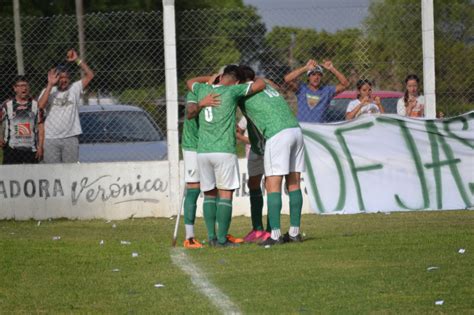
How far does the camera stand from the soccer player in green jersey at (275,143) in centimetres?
1198

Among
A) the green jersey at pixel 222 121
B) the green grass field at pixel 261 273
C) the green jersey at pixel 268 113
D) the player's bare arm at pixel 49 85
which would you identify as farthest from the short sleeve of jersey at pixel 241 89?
the player's bare arm at pixel 49 85

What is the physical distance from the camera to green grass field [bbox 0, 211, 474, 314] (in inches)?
325

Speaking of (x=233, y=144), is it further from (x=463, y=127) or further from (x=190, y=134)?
(x=463, y=127)

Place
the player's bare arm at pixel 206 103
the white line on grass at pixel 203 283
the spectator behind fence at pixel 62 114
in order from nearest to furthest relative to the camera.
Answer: the white line on grass at pixel 203 283 → the player's bare arm at pixel 206 103 → the spectator behind fence at pixel 62 114

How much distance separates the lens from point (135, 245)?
12.5 meters

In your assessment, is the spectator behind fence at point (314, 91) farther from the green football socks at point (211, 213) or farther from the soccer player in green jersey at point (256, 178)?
the green football socks at point (211, 213)

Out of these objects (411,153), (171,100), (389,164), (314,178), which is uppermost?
(171,100)

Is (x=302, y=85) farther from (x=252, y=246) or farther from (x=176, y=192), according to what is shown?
(x=252, y=246)

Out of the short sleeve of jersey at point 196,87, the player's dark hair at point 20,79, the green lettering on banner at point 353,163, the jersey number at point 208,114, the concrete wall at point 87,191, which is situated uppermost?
the short sleeve of jersey at point 196,87

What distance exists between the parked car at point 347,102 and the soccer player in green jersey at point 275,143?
4817 millimetres

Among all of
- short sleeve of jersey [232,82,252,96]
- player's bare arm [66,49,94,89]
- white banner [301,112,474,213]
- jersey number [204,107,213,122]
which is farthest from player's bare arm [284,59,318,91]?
jersey number [204,107,213,122]

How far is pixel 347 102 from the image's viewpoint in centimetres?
1739

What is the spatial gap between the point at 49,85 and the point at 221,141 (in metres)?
5.53

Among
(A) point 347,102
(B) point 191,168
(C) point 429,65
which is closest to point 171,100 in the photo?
(A) point 347,102
